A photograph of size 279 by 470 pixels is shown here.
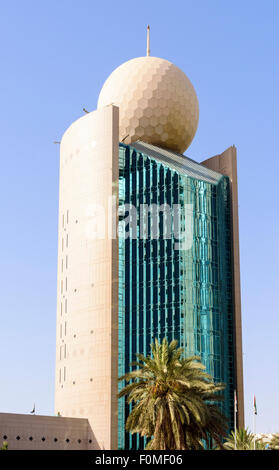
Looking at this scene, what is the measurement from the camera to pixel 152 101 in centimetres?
7756

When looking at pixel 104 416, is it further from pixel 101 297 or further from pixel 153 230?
pixel 153 230

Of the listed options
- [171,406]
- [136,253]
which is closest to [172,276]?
[136,253]

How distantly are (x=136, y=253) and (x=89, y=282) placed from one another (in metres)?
5.14

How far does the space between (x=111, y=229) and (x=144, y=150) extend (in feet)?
31.3

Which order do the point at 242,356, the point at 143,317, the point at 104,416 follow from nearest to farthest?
the point at 104,416, the point at 143,317, the point at 242,356

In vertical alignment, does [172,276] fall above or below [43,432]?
above

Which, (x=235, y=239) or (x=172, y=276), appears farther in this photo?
(x=235, y=239)

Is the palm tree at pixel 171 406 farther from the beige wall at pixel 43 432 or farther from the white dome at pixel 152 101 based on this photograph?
the white dome at pixel 152 101

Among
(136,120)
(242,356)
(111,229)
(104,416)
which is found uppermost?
(136,120)

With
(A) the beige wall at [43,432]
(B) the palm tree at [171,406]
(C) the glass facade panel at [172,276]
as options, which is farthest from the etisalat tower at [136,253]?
(B) the palm tree at [171,406]

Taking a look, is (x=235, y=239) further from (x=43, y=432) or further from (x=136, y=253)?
(x=43, y=432)
